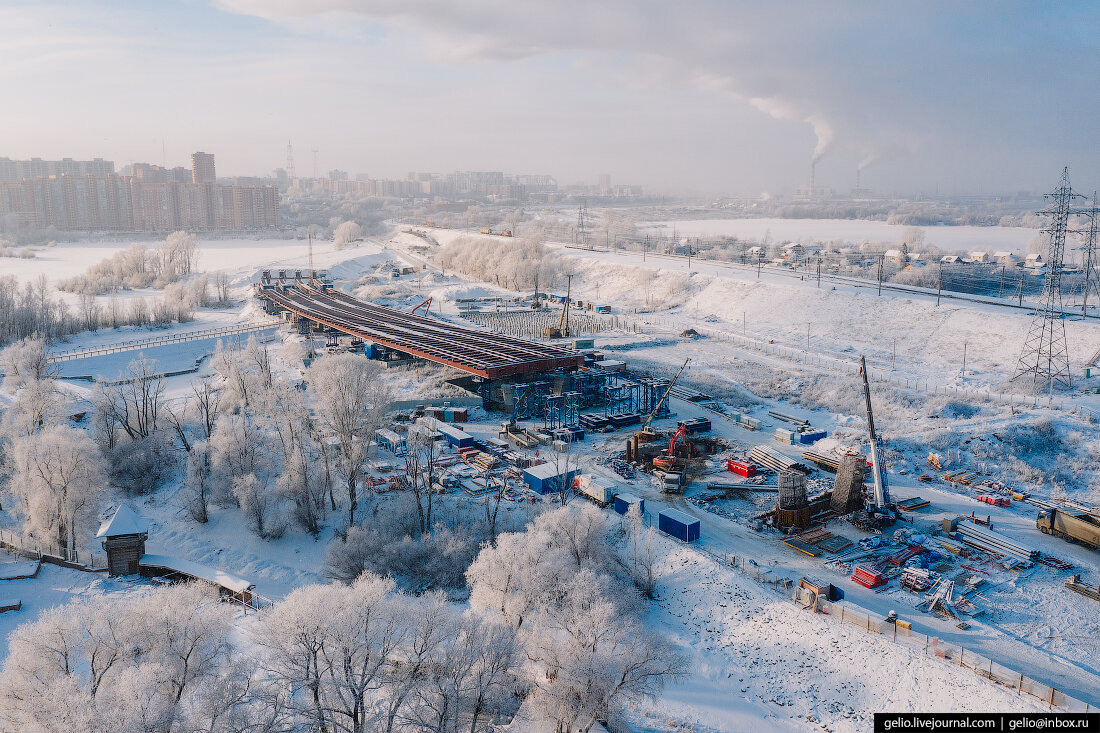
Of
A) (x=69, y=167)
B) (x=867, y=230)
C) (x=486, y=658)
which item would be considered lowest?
(x=486, y=658)

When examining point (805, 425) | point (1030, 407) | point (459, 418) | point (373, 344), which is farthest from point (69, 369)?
point (1030, 407)

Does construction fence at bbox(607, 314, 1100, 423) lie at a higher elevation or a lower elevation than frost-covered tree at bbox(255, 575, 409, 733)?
higher

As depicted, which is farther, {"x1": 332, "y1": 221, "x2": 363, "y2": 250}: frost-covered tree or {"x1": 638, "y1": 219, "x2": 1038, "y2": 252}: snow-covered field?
{"x1": 332, "y1": 221, "x2": 363, "y2": 250}: frost-covered tree

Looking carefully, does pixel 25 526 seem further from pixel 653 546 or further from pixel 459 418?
pixel 653 546

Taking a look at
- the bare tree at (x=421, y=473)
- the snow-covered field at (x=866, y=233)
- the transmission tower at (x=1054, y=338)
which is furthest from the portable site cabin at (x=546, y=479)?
the snow-covered field at (x=866, y=233)

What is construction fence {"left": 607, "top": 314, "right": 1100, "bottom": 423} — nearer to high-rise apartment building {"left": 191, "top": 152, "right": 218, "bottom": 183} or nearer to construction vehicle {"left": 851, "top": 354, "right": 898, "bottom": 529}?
construction vehicle {"left": 851, "top": 354, "right": 898, "bottom": 529}

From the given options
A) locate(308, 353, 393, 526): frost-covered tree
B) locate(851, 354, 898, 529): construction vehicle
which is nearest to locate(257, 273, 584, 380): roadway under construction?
locate(308, 353, 393, 526): frost-covered tree

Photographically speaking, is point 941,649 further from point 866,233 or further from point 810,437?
point 866,233
